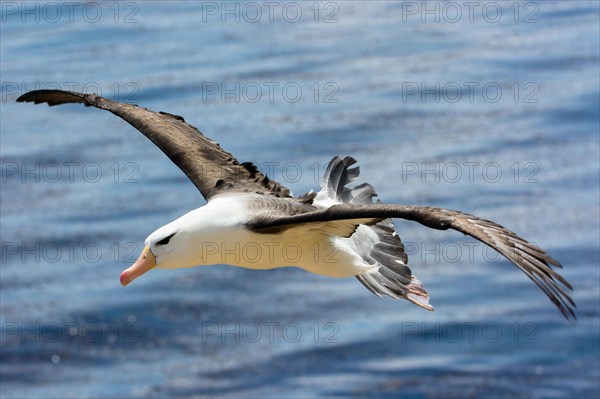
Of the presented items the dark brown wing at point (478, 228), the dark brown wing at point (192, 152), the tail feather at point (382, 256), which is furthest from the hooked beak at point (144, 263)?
the tail feather at point (382, 256)

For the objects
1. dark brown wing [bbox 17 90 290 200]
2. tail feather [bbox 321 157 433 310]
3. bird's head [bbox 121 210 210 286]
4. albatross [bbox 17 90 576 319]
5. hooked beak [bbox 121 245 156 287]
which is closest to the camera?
albatross [bbox 17 90 576 319]

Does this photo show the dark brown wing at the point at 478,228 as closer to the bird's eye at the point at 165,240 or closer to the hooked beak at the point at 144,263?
the bird's eye at the point at 165,240

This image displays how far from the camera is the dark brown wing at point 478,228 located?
997cm

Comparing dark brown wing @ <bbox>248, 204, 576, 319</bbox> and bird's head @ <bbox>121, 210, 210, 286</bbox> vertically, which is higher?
dark brown wing @ <bbox>248, 204, 576, 319</bbox>

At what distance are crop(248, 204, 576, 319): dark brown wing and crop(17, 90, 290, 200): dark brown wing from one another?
1.65 meters

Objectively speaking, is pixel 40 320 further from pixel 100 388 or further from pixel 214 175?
pixel 214 175

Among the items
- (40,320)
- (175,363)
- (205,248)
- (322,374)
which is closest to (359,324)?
(322,374)

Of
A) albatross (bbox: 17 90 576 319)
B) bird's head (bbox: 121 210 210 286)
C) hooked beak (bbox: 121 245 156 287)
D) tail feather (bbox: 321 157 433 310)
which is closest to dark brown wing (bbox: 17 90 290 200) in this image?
albatross (bbox: 17 90 576 319)

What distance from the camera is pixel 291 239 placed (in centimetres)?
1220

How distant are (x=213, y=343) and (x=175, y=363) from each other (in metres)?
1.01

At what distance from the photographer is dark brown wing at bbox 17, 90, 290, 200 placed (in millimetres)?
13250

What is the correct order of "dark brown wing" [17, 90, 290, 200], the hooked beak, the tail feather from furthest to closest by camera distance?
the tail feather < "dark brown wing" [17, 90, 290, 200] < the hooked beak

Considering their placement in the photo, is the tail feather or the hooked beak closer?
the hooked beak

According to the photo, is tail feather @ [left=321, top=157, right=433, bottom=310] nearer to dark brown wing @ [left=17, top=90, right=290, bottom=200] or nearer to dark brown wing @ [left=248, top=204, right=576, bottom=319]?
dark brown wing @ [left=17, top=90, right=290, bottom=200]
